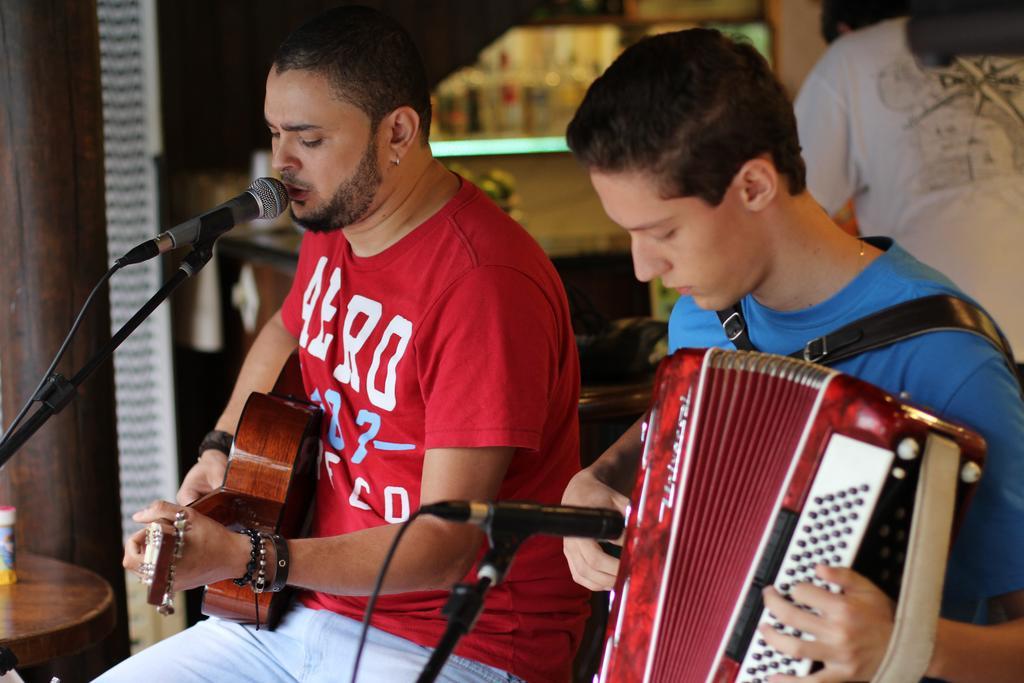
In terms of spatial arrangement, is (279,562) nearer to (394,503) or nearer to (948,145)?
(394,503)

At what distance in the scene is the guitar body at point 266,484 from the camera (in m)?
1.99

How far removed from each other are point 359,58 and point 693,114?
2.42 feet

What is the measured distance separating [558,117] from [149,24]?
2262 mm

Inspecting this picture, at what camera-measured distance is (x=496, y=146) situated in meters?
5.50

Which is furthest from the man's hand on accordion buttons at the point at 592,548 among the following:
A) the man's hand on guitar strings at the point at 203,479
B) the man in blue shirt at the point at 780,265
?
the man's hand on guitar strings at the point at 203,479

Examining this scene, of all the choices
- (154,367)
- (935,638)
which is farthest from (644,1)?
(935,638)

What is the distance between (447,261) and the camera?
1.88m

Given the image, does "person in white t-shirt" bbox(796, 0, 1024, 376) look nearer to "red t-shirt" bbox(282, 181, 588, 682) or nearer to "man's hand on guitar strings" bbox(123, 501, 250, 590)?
"red t-shirt" bbox(282, 181, 588, 682)

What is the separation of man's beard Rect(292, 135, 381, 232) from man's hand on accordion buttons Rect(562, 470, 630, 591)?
1.94 ft

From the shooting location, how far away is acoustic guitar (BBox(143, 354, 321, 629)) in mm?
1985

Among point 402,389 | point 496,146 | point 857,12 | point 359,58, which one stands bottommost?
point 402,389

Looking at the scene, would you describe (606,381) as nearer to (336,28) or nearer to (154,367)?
(336,28)

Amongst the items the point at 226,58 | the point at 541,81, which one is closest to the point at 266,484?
the point at 226,58

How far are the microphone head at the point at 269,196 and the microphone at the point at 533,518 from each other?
0.74 m
